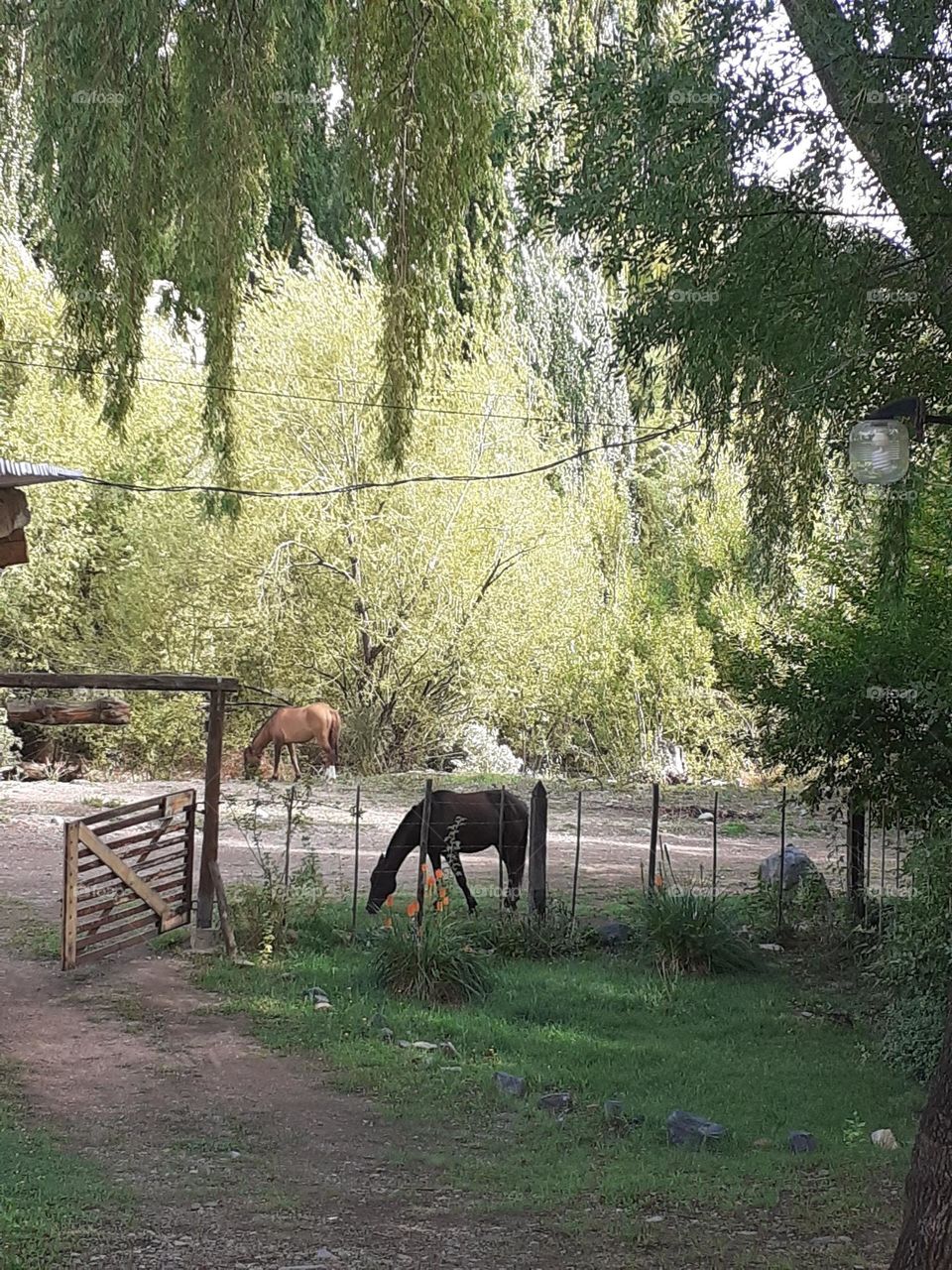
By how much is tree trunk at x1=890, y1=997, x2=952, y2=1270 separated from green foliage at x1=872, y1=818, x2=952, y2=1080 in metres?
3.06

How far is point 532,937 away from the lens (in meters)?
9.42

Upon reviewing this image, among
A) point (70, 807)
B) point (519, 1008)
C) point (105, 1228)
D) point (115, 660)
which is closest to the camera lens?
point (105, 1228)

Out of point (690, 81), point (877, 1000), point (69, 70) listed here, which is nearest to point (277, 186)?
point (69, 70)

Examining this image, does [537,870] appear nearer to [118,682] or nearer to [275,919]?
[275,919]

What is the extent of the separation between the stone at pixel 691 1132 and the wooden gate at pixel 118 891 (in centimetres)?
425

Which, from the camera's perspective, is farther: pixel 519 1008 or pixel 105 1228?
pixel 519 1008

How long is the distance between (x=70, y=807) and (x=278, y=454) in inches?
233

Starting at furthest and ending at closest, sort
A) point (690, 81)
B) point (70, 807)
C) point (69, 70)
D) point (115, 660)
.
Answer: point (115, 660)
point (70, 807)
point (690, 81)
point (69, 70)

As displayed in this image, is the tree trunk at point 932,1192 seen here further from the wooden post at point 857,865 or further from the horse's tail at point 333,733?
the horse's tail at point 333,733

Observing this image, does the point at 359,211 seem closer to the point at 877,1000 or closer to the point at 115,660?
the point at 877,1000

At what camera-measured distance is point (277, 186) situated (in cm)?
488

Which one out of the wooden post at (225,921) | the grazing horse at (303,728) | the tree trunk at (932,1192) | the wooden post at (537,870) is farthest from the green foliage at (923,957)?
the grazing horse at (303,728)

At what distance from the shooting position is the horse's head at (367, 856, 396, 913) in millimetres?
10000

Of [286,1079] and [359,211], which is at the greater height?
[359,211]
